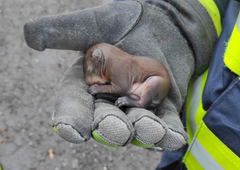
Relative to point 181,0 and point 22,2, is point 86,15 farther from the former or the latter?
point 22,2

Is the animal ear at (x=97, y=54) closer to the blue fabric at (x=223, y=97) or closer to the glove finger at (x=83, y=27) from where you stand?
the glove finger at (x=83, y=27)

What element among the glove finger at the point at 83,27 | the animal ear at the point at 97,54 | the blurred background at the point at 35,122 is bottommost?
the blurred background at the point at 35,122

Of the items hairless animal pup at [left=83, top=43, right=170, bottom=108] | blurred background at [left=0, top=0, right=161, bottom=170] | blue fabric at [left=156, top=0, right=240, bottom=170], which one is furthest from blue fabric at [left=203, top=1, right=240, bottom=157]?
blurred background at [left=0, top=0, right=161, bottom=170]

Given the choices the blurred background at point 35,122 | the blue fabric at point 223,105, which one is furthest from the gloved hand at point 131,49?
the blurred background at point 35,122

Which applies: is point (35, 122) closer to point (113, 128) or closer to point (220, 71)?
point (113, 128)

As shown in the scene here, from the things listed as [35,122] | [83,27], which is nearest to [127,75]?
[83,27]

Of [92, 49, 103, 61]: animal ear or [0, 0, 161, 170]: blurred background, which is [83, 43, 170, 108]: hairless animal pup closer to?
[92, 49, 103, 61]: animal ear
